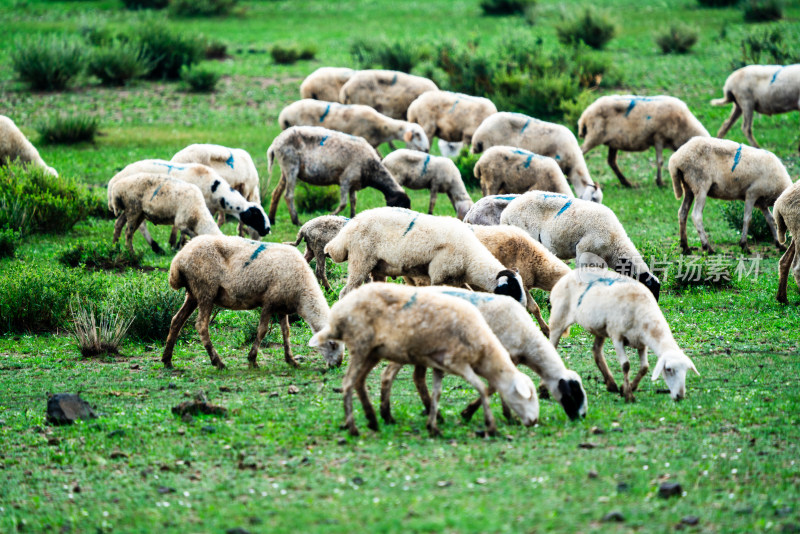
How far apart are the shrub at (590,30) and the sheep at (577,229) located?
19.5 meters

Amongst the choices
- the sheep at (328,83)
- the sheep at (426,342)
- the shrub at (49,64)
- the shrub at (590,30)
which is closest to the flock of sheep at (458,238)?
the sheep at (426,342)

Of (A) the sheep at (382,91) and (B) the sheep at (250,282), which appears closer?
(B) the sheep at (250,282)

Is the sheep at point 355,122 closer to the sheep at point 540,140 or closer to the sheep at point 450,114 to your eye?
the sheep at point 450,114

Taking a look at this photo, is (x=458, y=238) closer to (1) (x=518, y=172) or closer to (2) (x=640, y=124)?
(1) (x=518, y=172)

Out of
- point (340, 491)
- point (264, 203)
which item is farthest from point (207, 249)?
point (264, 203)

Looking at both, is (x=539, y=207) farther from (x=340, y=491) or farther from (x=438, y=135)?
(x=438, y=135)

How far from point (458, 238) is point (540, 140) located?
Result: 7.32m

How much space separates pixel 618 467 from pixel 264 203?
1252 cm

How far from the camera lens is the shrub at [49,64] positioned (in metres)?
26.0

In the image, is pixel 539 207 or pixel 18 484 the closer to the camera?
pixel 18 484

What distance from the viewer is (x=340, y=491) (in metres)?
5.91

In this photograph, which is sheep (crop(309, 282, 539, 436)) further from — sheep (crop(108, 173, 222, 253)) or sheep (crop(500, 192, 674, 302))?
sheep (crop(108, 173, 222, 253))

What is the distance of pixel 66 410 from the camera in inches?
297

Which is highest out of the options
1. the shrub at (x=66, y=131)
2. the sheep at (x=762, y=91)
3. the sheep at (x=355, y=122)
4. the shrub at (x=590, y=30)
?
the shrub at (x=590, y=30)
